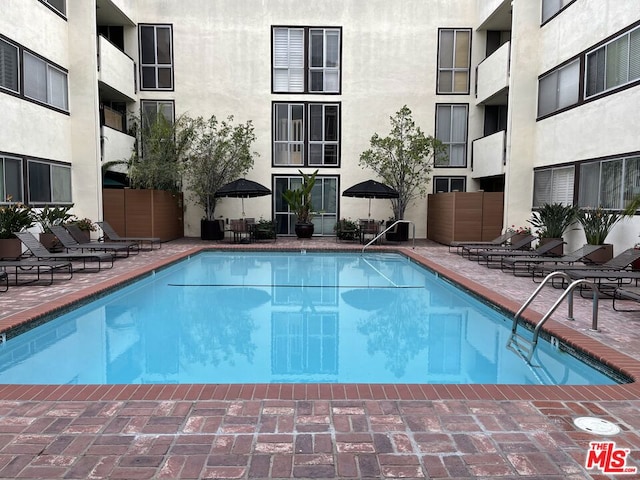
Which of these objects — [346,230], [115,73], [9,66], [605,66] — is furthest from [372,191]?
[9,66]

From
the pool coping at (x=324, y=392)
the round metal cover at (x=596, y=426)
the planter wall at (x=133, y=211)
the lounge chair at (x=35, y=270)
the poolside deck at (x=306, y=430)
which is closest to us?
the poolside deck at (x=306, y=430)

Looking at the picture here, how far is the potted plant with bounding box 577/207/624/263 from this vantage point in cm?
1053

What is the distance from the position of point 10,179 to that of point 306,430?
11.9 m

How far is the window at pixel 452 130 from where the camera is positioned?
1934cm

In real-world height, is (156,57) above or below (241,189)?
above

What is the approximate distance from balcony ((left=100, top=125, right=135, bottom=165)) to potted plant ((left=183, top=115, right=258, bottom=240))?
2.16 m

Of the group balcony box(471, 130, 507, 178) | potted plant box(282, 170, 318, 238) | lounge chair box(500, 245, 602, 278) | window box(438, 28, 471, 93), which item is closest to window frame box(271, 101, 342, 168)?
potted plant box(282, 170, 318, 238)

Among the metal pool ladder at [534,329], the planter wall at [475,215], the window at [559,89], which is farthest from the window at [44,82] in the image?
the window at [559,89]

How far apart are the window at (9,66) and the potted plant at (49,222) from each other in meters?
3.11

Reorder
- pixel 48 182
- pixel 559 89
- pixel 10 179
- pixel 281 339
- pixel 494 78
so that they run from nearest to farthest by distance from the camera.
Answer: pixel 281 339 < pixel 10 179 < pixel 48 182 < pixel 559 89 < pixel 494 78

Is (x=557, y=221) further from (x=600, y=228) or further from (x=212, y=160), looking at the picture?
(x=212, y=160)

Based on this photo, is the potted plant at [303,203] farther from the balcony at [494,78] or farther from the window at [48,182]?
the window at [48,182]

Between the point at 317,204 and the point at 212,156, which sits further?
the point at 317,204

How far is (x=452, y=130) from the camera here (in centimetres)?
1942
